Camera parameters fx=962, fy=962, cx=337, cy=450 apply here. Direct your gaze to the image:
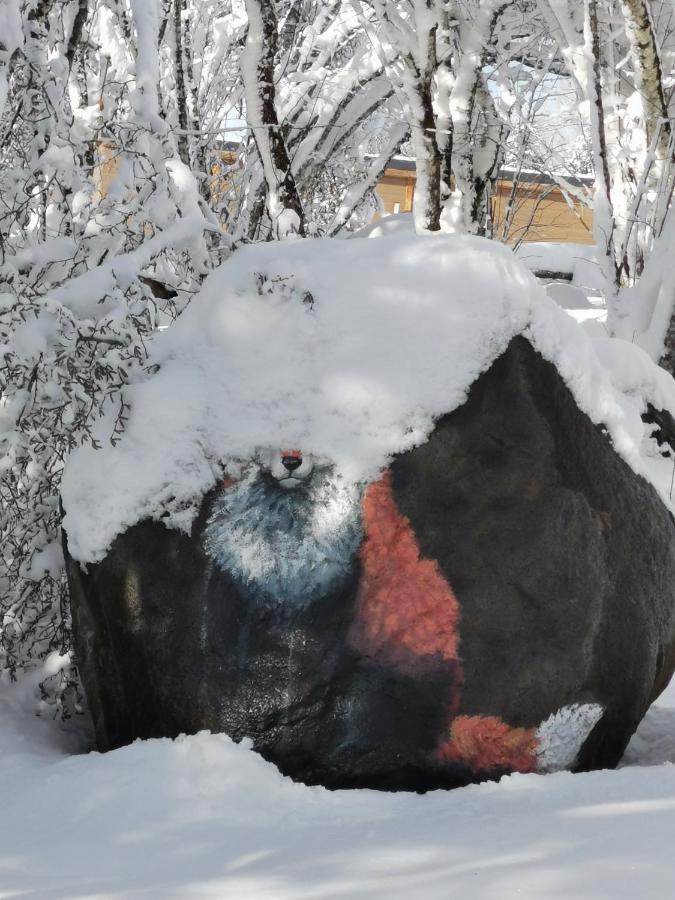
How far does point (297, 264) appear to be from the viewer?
264 cm

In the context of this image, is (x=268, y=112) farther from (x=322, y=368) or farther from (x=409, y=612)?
(x=409, y=612)

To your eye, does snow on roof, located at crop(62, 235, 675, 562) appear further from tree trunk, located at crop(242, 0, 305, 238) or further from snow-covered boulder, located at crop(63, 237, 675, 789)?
tree trunk, located at crop(242, 0, 305, 238)

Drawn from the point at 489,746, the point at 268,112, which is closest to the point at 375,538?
the point at 489,746

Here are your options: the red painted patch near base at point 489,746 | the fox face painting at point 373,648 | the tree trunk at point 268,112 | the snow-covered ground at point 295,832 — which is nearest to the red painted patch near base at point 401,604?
the fox face painting at point 373,648

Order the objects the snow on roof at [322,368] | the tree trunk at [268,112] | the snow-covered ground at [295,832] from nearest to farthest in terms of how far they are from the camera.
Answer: the snow-covered ground at [295,832], the snow on roof at [322,368], the tree trunk at [268,112]

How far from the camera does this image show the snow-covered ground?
153cm

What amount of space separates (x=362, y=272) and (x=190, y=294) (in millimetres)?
933

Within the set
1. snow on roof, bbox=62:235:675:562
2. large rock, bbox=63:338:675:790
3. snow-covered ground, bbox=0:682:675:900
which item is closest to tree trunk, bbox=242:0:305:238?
snow on roof, bbox=62:235:675:562

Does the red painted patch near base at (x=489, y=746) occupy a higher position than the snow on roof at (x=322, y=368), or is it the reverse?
the snow on roof at (x=322, y=368)

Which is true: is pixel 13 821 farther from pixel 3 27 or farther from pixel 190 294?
pixel 3 27

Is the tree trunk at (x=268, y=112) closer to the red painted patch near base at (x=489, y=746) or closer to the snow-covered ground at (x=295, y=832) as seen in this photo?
the red painted patch near base at (x=489, y=746)

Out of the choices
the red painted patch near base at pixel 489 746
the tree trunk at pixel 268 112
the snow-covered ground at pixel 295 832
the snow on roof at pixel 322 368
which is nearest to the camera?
the snow-covered ground at pixel 295 832

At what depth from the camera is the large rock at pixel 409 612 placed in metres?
2.42

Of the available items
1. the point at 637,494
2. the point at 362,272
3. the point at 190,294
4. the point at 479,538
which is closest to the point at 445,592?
the point at 479,538
